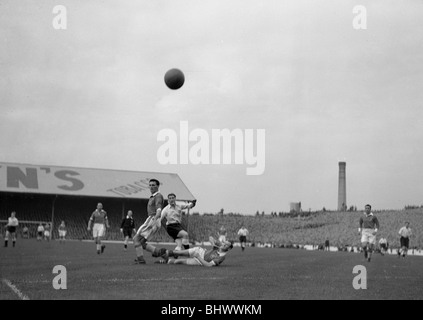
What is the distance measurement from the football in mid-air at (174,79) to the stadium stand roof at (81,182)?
32.7 m

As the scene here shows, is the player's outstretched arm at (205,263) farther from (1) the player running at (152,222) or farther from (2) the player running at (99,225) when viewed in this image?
(2) the player running at (99,225)

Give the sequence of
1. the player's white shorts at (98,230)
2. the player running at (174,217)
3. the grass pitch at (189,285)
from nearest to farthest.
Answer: the grass pitch at (189,285) < the player running at (174,217) < the player's white shorts at (98,230)

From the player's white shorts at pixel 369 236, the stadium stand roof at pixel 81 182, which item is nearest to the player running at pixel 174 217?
the player's white shorts at pixel 369 236

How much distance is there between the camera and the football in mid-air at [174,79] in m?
15.6

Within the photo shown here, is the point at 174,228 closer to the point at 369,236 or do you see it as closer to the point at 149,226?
the point at 149,226

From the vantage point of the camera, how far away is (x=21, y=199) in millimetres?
47938

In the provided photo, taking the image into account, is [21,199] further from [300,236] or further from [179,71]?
[179,71]

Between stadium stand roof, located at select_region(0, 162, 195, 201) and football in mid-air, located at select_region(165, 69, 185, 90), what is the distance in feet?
107

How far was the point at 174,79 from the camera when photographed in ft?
51.3

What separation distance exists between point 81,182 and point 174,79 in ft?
120

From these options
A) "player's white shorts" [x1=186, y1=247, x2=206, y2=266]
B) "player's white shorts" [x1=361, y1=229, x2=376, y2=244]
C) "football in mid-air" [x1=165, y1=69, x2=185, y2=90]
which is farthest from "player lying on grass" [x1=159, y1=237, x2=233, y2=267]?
"player's white shorts" [x1=361, y1=229, x2=376, y2=244]

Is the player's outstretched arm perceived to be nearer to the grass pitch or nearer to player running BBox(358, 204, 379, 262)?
the grass pitch
